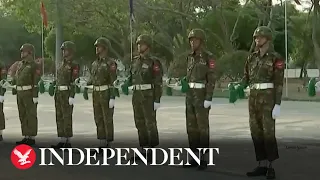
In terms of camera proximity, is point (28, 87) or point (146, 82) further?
point (28, 87)

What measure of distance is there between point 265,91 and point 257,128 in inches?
15.3

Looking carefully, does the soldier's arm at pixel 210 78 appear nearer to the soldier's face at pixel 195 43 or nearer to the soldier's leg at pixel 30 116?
the soldier's face at pixel 195 43

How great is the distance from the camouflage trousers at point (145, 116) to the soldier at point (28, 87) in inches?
60.6

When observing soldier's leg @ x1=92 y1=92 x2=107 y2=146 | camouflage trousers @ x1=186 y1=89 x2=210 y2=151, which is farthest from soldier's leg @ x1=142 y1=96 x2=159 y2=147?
soldier's leg @ x1=92 y1=92 x2=107 y2=146

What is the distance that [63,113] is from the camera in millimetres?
6848

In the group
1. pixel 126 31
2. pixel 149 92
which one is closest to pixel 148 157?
pixel 149 92

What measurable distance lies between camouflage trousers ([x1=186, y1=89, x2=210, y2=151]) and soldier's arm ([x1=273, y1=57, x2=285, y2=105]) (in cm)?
80

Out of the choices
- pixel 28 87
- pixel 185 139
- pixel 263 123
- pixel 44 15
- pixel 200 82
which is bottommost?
pixel 185 139

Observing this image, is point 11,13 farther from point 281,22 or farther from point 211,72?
point 281,22

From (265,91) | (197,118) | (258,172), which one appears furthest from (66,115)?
(265,91)

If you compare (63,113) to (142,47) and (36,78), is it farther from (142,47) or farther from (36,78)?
(142,47)

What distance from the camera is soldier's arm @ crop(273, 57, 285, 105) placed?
5055 mm

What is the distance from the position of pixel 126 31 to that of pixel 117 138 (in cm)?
172

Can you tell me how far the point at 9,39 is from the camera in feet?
23.4
